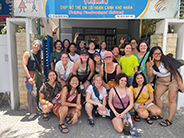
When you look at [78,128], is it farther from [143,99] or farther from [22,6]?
[22,6]

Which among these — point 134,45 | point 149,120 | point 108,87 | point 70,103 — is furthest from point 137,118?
point 134,45

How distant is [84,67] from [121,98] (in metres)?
1.27

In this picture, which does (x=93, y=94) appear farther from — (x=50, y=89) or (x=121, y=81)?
(x=50, y=89)

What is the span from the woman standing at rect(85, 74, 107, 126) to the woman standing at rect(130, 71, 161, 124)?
753 mm

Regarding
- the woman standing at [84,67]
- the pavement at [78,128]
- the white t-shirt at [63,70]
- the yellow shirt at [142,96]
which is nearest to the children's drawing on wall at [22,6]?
the white t-shirt at [63,70]

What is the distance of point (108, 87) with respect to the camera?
3.48 meters

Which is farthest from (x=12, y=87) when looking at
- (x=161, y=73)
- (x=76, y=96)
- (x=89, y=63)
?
(x=161, y=73)

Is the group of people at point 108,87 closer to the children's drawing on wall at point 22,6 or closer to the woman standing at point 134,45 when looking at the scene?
the woman standing at point 134,45

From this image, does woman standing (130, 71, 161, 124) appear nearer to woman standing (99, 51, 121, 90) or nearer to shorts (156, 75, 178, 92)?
shorts (156, 75, 178, 92)

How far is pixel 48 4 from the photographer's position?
377 cm

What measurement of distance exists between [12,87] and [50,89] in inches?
59.2

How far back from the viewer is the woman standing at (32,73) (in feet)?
11.3

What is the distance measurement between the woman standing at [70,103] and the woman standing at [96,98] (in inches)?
9.6

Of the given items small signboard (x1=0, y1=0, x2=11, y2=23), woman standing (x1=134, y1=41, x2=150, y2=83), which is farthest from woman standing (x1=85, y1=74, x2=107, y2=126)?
small signboard (x1=0, y1=0, x2=11, y2=23)
